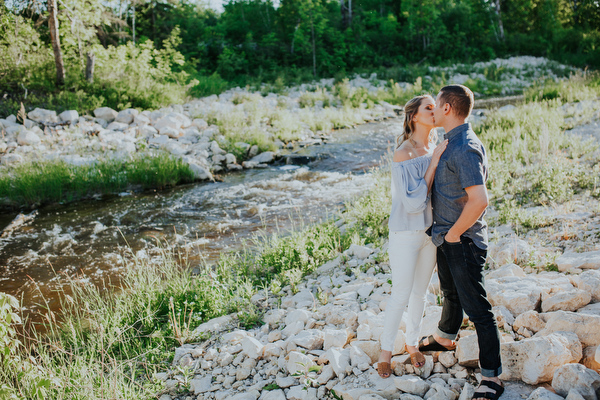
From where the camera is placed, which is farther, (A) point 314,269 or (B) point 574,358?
(A) point 314,269

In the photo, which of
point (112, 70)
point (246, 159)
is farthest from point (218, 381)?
point (112, 70)

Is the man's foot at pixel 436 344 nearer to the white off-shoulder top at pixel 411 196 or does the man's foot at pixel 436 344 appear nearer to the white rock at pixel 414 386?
the white rock at pixel 414 386

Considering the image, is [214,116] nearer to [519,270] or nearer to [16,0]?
[16,0]

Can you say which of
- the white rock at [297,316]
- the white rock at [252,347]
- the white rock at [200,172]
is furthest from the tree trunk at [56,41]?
the white rock at [252,347]

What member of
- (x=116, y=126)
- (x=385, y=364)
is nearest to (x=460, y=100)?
(x=385, y=364)

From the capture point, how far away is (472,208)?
2.34m

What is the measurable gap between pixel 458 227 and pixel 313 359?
5.15ft

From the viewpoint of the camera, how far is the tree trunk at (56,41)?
13.8 meters

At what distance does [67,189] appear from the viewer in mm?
9227

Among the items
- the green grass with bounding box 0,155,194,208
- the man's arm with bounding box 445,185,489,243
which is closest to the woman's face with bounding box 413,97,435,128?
the man's arm with bounding box 445,185,489,243

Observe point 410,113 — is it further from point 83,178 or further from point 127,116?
point 127,116

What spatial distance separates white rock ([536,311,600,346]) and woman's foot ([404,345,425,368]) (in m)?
0.83

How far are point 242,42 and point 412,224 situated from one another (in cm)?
3270

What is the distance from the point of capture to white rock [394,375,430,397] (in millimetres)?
2535
